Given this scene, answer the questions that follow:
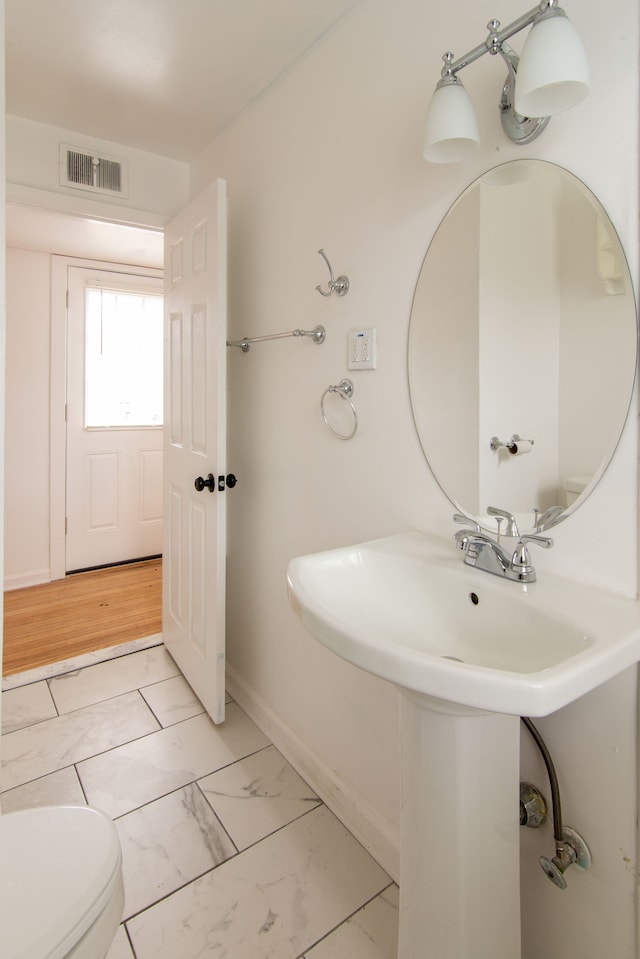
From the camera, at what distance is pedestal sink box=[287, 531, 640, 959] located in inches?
30.9

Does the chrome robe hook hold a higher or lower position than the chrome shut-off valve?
higher

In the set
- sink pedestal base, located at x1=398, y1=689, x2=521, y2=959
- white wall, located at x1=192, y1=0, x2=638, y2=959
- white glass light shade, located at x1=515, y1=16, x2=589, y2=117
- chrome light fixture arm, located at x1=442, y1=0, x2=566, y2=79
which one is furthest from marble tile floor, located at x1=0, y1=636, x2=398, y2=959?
→ chrome light fixture arm, located at x1=442, y1=0, x2=566, y2=79

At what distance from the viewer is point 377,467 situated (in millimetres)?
1414

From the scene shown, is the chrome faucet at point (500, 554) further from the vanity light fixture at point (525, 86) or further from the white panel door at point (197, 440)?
→ the white panel door at point (197, 440)

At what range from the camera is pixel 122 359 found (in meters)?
3.90

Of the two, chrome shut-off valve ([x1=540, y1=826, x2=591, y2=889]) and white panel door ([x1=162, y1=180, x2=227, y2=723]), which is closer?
chrome shut-off valve ([x1=540, y1=826, x2=591, y2=889])

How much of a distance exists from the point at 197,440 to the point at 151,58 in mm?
1274

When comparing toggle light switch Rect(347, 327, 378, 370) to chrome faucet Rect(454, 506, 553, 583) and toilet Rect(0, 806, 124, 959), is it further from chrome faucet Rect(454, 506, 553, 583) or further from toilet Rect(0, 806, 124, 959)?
toilet Rect(0, 806, 124, 959)

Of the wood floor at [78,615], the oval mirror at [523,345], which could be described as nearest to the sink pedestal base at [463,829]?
the oval mirror at [523,345]

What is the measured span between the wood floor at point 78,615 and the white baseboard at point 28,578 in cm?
5

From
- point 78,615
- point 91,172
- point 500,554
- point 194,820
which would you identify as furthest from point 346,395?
point 78,615

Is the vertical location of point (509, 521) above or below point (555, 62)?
below

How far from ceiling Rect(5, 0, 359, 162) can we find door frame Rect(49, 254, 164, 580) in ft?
5.36

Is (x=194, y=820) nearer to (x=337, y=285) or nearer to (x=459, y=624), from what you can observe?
(x=459, y=624)
